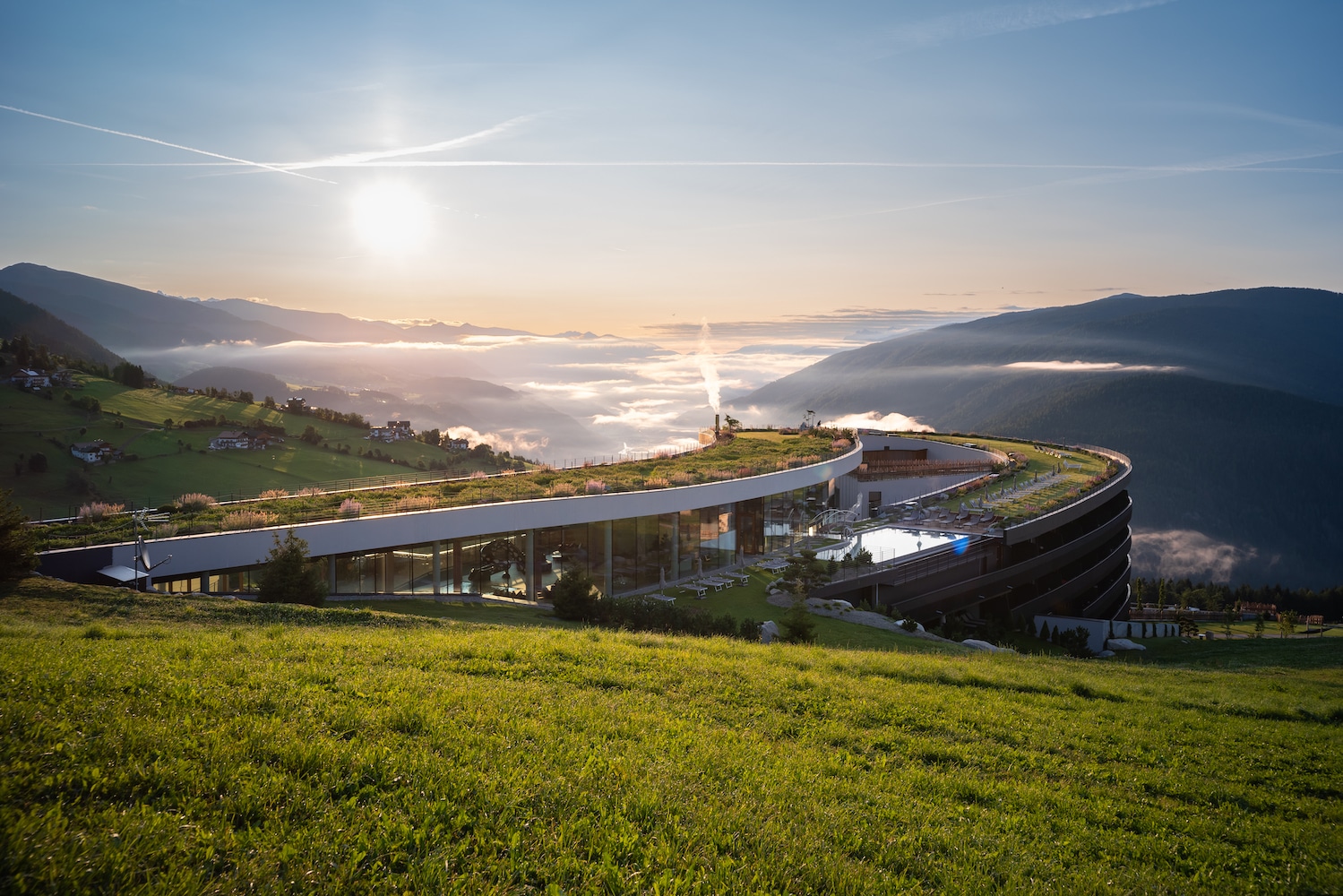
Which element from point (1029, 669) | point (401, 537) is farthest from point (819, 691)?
point (401, 537)

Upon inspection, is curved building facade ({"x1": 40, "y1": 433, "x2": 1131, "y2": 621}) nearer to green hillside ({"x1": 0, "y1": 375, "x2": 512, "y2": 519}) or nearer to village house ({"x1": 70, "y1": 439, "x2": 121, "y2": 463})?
green hillside ({"x1": 0, "y1": 375, "x2": 512, "y2": 519})

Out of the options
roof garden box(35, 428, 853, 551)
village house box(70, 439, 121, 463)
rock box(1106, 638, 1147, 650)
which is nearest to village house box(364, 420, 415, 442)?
village house box(70, 439, 121, 463)

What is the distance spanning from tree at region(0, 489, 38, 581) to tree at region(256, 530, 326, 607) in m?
5.00

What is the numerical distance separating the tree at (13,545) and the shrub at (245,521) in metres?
5.48

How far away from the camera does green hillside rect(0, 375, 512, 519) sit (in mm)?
73625

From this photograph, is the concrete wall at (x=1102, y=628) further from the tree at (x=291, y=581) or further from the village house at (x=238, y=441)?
the village house at (x=238, y=441)

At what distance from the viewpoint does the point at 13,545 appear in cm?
1666

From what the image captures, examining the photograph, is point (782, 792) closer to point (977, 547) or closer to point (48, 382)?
point (977, 547)

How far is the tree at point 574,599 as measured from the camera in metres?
20.6

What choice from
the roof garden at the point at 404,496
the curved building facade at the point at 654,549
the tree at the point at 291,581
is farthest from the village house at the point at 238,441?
the tree at the point at 291,581

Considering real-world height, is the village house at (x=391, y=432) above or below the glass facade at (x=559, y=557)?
above

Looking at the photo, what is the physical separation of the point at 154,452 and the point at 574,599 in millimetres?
83646

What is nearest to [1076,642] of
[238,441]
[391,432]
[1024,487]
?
[1024,487]

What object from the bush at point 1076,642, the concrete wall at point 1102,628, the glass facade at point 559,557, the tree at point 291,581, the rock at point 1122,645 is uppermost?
the tree at point 291,581
